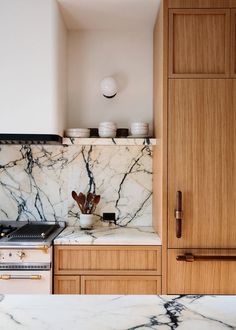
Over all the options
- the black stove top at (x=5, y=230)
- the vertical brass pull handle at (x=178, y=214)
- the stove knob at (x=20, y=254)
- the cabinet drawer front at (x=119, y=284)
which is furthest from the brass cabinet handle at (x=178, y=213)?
the black stove top at (x=5, y=230)

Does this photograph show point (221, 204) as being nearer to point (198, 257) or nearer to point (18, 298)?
point (198, 257)

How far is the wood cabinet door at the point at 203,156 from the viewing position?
207 centimetres

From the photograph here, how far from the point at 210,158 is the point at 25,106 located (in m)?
1.26

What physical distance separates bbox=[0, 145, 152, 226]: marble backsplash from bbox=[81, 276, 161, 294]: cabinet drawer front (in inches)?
23.6

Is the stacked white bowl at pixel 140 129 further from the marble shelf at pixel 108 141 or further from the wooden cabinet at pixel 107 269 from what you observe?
the wooden cabinet at pixel 107 269

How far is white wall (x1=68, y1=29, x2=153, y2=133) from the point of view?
105 inches

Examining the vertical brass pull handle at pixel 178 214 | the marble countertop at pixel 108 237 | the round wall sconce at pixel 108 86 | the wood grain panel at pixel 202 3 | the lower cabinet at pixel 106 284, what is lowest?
the lower cabinet at pixel 106 284

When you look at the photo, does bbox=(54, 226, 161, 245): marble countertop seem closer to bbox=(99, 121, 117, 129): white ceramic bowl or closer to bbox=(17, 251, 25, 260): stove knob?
bbox=(17, 251, 25, 260): stove knob

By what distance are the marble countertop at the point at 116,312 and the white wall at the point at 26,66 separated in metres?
1.39

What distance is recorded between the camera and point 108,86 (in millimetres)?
2527

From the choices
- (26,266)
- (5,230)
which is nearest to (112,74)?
(5,230)

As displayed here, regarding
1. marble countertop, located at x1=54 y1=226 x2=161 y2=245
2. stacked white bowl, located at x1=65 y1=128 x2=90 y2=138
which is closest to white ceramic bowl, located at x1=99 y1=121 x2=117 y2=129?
stacked white bowl, located at x1=65 y1=128 x2=90 y2=138

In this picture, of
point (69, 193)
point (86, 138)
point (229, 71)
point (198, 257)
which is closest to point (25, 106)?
point (86, 138)

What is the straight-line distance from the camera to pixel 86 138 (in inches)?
93.6
